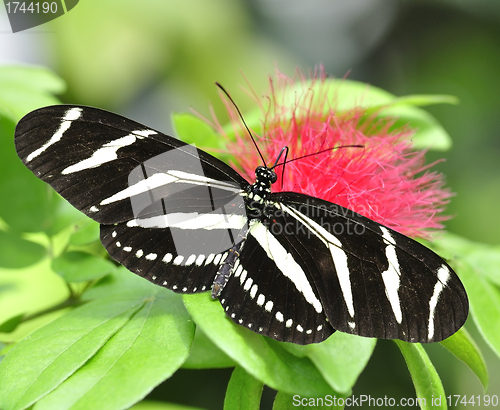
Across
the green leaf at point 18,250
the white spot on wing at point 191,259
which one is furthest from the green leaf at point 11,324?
the white spot on wing at point 191,259

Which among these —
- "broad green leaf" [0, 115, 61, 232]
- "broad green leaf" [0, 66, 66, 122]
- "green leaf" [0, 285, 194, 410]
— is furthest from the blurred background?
"green leaf" [0, 285, 194, 410]

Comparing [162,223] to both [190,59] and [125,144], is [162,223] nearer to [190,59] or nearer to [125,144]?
[125,144]

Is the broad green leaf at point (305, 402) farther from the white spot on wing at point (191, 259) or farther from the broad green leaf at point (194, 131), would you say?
the broad green leaf at point (194, 131)

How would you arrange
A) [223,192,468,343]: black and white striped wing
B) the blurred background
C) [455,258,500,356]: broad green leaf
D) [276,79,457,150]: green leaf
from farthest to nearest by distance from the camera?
the blurred background
[276,79,457,150]: green leaf
[455,258,500,356]: broad green leaf
[223,192,468,343]: black and white striped wing

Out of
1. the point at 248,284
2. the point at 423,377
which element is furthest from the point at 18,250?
the point at 423,377

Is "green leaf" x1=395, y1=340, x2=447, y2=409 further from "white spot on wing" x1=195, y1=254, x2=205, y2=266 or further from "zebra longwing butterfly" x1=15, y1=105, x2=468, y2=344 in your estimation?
"white spot on wing" x1=195, y1=254, x2=205, y2=266

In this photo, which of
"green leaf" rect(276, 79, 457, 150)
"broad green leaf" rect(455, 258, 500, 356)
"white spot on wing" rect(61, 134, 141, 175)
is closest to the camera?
"white spot on wing" rect(61, 134, 141, 175)
